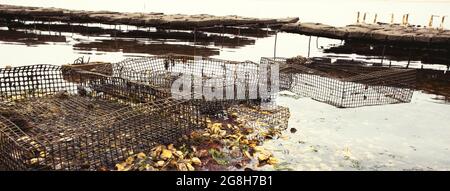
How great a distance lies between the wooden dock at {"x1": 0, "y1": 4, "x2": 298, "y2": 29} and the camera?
21.2m

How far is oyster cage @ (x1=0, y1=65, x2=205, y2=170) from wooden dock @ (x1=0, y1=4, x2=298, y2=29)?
1367cm

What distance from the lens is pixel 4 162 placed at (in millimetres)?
5184

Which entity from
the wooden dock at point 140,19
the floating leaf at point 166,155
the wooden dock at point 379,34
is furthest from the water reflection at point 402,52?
the floating leaf at point 166,155

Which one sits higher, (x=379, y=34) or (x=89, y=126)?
(x=379, y=34)

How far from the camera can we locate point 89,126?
551 cm

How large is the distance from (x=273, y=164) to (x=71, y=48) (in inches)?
619

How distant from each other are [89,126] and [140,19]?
676 inches

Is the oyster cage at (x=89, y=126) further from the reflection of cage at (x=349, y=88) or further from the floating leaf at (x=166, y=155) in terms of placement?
the reflection of cage at (x=349, y=88)

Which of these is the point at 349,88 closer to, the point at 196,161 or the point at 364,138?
the point at 364,138

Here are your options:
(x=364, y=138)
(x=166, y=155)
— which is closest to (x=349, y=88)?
(x=364, y=138)

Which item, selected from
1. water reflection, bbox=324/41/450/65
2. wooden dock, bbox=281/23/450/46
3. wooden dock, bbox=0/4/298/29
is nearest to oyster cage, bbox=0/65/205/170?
wooden dock, bbox=281/23/450/46

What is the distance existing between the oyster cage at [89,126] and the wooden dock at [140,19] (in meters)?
13.7
